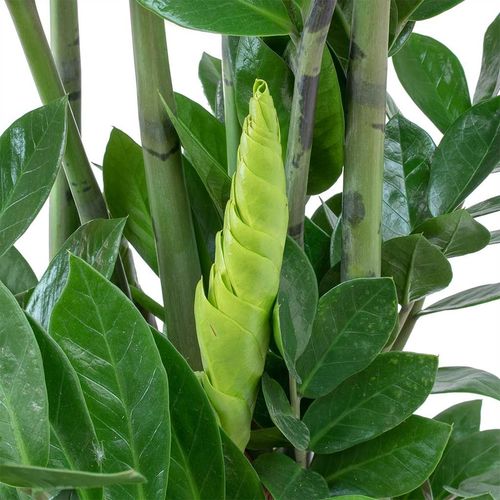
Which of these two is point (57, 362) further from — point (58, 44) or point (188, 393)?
point (58, 44)

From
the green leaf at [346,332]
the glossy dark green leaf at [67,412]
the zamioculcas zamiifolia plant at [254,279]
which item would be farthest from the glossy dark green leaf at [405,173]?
the glossy dark green leaf at [67,412]

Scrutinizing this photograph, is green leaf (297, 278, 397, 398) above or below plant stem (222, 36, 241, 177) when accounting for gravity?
below

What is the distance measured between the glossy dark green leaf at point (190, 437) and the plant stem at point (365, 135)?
9 cm

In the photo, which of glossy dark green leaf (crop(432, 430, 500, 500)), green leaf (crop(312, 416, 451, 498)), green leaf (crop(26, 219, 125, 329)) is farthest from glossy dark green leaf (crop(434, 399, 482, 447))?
green leaf (crop(26, 219, 125, 329))

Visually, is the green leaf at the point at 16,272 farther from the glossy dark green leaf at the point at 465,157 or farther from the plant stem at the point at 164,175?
the glossy dark green leaf at the point at 465,157

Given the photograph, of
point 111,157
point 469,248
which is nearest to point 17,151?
point 111,157

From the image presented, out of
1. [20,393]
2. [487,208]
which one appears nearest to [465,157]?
[487,208]

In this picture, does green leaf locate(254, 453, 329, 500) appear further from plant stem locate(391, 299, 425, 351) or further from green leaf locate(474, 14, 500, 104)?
green leaf locate(474, 14, 500, 104)

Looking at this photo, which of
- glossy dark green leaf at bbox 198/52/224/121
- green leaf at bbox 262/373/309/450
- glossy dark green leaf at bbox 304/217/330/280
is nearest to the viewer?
green leaf at bbox 262/373/309/450

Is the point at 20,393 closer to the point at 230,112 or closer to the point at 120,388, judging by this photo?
the point at 120,388

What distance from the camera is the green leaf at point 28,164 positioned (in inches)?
15.8

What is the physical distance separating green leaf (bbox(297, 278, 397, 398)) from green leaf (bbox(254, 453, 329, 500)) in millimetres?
32

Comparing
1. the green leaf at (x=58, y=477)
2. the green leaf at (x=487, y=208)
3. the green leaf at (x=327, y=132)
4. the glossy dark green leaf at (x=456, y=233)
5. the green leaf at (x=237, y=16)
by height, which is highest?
the green leaf at (x=237, y=16)

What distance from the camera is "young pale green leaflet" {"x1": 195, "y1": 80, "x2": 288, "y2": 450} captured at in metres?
0.35
